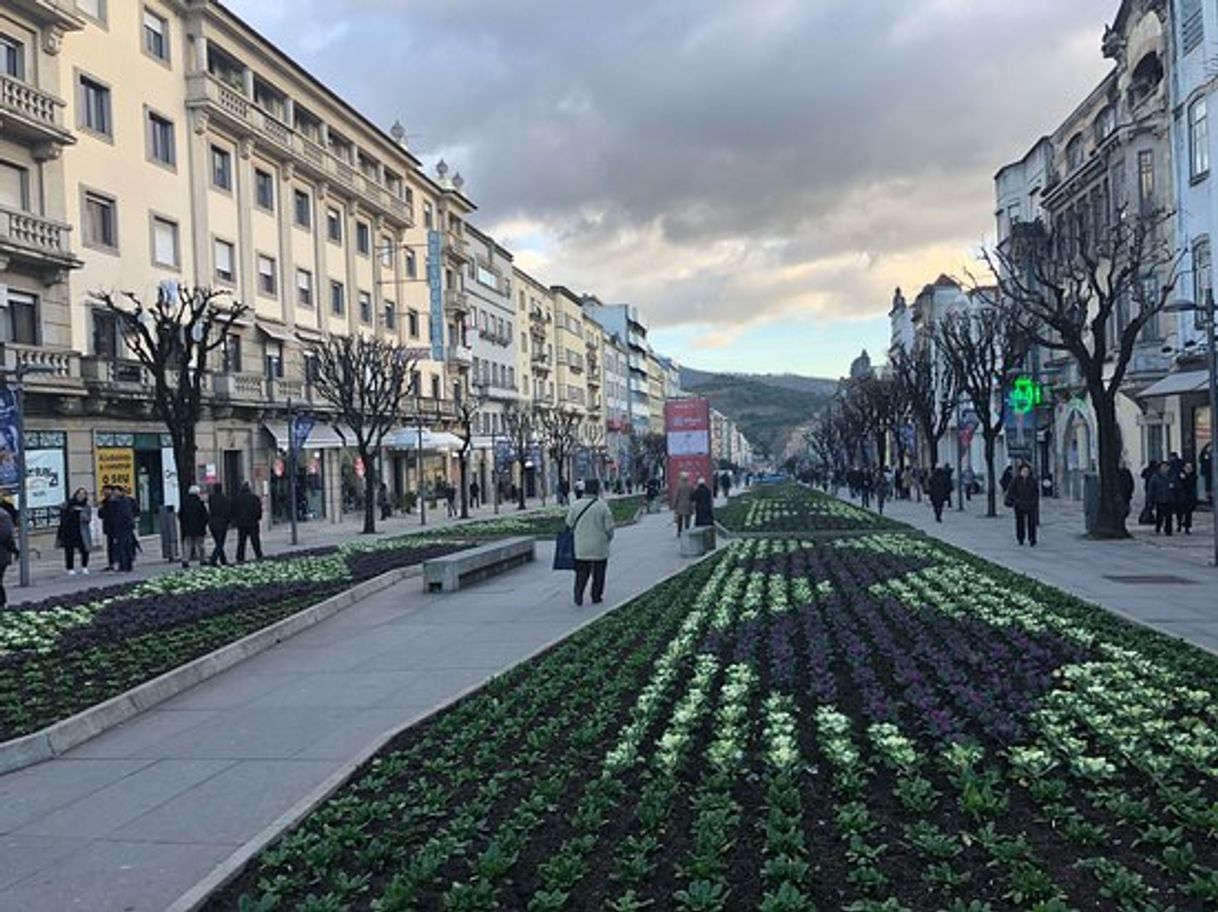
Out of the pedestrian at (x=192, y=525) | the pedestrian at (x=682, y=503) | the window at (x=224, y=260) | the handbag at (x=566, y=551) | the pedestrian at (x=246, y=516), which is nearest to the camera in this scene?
the handbag at (x=566, y=551)

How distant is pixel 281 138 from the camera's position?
139 feet

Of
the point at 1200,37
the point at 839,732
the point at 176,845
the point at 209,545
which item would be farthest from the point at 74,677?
the point at 1200,37

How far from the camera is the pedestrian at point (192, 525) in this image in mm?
23031

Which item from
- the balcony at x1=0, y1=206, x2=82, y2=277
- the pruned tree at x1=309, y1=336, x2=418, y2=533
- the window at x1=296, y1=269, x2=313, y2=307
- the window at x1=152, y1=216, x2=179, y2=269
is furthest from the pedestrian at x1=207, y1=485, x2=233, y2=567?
the window at x1=296, y1=269, x2=313, y2=307

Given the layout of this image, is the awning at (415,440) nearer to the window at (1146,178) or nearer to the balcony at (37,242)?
the balcony at (37,242)

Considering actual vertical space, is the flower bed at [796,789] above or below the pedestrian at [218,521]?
below

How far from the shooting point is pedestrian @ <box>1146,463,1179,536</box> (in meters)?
23.6

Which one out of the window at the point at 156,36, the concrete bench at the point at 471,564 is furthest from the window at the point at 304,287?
the concrete bench at the point at 471,564

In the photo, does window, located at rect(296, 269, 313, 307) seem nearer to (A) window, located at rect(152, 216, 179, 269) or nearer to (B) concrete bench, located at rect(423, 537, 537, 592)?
(A) window, located at rect(152, 216, 179, 269)

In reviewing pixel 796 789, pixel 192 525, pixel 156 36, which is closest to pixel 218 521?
pixel 192 525

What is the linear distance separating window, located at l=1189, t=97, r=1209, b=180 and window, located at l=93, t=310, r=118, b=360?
30.0 metres

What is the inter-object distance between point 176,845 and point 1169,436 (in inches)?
1376

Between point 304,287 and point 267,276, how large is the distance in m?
3.50

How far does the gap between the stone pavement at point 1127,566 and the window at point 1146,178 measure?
9.96m
